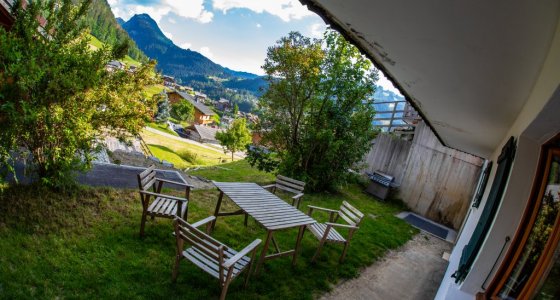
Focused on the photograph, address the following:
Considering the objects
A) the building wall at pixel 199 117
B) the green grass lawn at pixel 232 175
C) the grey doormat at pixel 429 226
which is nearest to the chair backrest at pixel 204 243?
the green grass lawn at pixel 232 175

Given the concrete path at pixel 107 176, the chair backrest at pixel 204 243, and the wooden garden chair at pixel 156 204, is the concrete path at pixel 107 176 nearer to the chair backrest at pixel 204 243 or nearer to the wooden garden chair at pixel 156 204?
the wooden garden chair at pixel 156 204

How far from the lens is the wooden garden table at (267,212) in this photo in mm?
4223

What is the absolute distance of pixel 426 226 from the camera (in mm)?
9469

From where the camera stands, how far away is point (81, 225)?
13.8ft

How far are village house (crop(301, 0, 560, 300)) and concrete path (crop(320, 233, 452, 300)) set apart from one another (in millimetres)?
1795

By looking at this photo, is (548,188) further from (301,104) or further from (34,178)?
(301,104)

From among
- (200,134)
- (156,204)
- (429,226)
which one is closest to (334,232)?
(156,204)

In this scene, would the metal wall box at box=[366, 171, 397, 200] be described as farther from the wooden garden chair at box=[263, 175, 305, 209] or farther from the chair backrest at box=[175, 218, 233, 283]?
the chair backrest at box=[175, 218, 233, 283]

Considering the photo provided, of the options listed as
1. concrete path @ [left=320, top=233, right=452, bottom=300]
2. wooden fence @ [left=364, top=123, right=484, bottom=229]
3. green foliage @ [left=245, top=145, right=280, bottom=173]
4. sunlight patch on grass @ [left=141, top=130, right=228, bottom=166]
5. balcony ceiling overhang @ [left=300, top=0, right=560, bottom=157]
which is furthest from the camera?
sunlight patch on grass @ [left=141, top=130, right=228, bottom=166]

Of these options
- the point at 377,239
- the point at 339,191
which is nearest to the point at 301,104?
the point at 339,191

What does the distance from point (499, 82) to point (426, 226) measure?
8.06 m

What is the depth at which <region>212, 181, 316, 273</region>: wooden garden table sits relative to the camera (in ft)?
13.9

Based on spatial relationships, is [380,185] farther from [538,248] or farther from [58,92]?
[58,92]

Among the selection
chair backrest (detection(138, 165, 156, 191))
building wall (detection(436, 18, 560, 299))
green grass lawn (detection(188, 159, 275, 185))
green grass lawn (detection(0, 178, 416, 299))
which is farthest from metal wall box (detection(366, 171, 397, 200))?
chair backrest (detection(138, 165, 156, 191))
